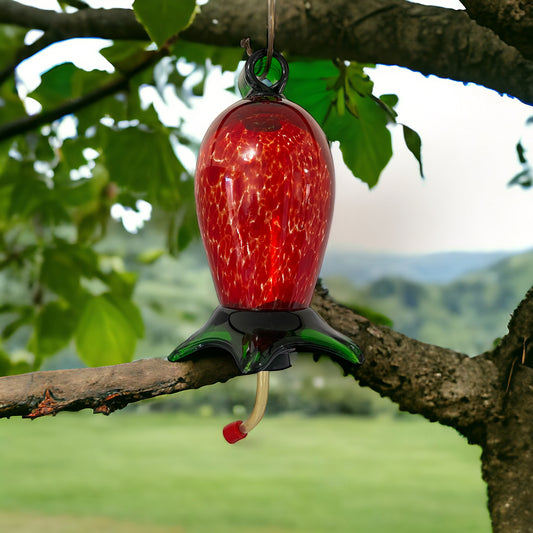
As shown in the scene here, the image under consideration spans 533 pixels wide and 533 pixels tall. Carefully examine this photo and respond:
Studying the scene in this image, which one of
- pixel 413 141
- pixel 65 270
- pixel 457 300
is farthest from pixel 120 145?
pixel 457 300

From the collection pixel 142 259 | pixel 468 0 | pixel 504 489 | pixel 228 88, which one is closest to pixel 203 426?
pixel 142 259

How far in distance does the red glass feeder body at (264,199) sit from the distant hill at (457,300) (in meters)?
1.45

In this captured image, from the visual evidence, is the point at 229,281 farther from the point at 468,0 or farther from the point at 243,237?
the point at 468,0

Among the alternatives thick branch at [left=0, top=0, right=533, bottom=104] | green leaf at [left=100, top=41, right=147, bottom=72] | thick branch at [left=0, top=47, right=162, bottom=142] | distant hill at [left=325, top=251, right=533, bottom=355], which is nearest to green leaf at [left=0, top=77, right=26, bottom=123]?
thick branch at [left=0, top=47, right=162, bottom=142]

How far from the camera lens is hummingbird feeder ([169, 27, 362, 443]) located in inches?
8.2

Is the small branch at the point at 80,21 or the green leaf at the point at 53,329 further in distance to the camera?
the green leaf at the point at 53,329

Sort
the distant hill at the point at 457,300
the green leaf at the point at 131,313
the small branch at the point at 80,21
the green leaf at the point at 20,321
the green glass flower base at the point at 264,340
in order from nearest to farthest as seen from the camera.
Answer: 1. the green glass flower base at the point at 264,340
2. the small branch at the point at 80,21
3. the green leaf at the point at 131,313
4. the green leaf at the point at 20,321
5. the distant hill at the point at 457,300

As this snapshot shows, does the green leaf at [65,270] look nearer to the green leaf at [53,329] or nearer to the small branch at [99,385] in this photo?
the green leaf at [53,329]

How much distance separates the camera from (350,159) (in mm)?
299

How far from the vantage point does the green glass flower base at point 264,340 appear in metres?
0.20

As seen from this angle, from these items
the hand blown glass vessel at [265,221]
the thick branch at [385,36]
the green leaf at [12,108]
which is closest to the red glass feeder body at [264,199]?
the hand blown glass vessel at [265,221]

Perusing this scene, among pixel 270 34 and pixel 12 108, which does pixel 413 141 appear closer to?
pixel 270 34

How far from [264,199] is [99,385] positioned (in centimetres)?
8

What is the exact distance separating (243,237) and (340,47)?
0.48 ft
